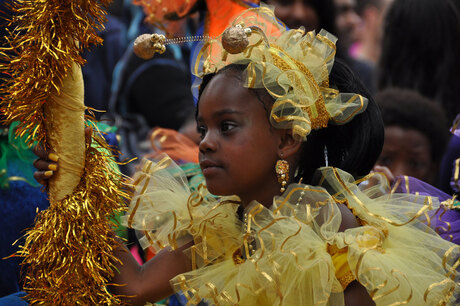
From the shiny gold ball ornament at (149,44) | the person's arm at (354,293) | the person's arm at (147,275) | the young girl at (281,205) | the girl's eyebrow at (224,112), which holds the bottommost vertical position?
the person's arm at (354,293)

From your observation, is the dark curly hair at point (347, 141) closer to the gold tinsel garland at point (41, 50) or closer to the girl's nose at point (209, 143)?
the girl's nose at point (209, 143)

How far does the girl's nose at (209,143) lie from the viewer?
2.16 m

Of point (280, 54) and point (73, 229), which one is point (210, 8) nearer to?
point (280, 54)

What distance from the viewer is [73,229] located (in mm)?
2068

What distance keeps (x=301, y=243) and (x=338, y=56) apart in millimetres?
2040

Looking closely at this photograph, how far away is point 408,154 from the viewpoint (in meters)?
3.50

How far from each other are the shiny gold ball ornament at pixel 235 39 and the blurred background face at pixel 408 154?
1.55 metres

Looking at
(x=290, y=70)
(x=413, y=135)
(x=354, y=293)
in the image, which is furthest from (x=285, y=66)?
(x=413, y=135)

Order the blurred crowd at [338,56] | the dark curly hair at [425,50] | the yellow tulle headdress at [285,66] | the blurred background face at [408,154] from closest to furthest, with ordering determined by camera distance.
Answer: the yellow tulle headdress at [285,66] < the blurred crowd at [338,56] < the blurred background face at [408,154] < the dark curly hair at [425,50]

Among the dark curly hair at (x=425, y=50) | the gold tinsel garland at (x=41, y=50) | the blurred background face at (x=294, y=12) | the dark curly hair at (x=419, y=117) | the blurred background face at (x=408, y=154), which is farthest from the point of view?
the dark curly hair at (x=425, y=50)

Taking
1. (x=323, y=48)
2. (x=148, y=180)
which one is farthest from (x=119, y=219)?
(x=323, y=48)

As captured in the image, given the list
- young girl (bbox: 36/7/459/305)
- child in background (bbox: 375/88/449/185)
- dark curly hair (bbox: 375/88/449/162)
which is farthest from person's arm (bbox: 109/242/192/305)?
dark curly hair (bbox: 375/88/449/162)

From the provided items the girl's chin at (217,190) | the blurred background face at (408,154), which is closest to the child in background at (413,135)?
the blurred background face at (408,154)

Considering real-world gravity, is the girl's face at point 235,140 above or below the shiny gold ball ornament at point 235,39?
below
